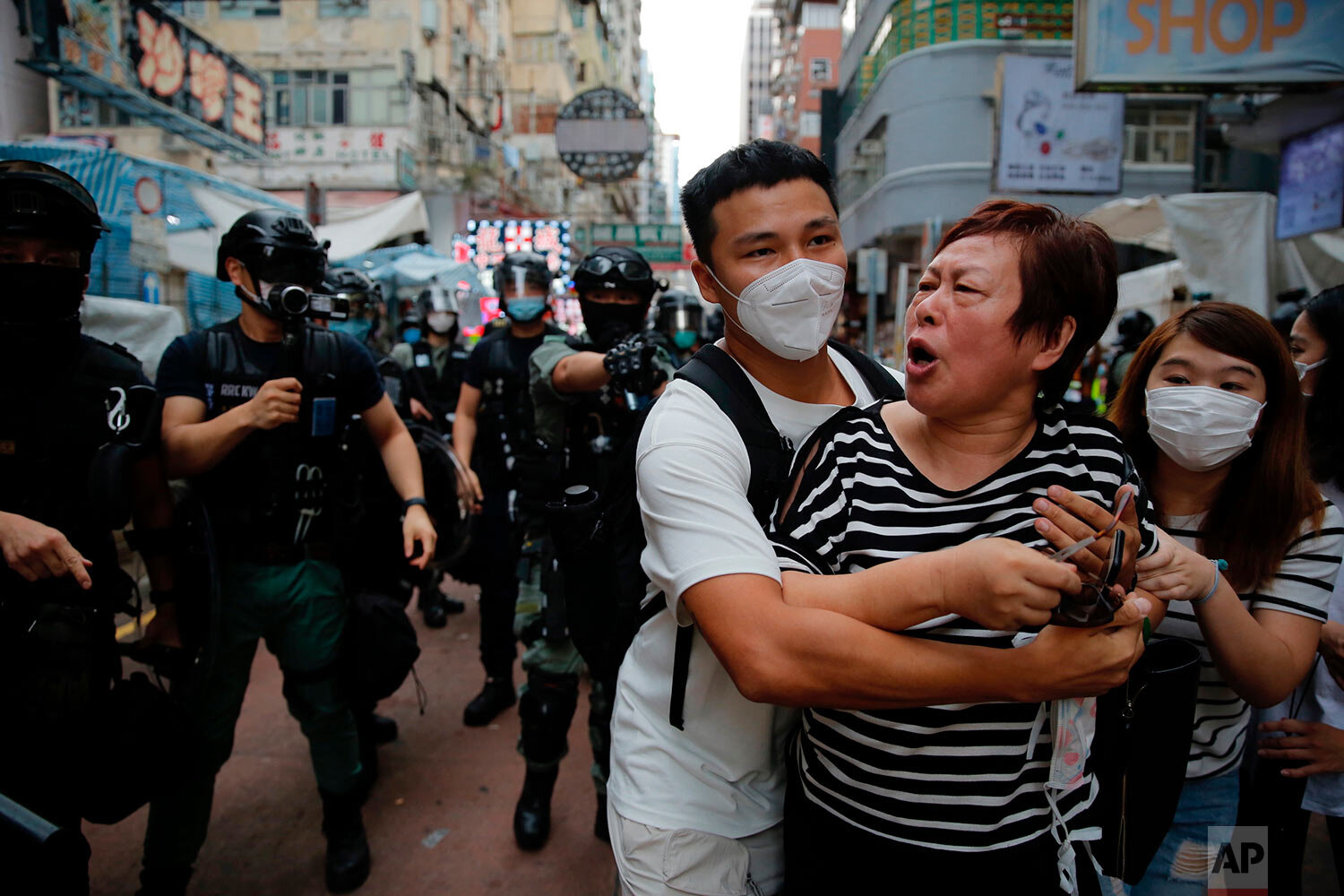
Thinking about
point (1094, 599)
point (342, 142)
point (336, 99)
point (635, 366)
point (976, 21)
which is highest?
point (976, 21)

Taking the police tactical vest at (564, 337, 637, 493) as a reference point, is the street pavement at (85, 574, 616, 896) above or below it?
below

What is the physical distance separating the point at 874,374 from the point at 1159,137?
2178cm

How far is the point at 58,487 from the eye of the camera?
2.19 m

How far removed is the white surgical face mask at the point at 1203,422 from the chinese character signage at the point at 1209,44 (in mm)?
5007

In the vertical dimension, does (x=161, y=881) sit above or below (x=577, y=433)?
below

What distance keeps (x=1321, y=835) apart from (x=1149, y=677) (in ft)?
9.55

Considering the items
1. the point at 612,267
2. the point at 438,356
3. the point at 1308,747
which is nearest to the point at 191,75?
the point at 438,356

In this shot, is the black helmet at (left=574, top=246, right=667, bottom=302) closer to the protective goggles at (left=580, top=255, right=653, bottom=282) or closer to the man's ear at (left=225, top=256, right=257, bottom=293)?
the protective goggles at (left=580, top=255, right=653, bottom=282)

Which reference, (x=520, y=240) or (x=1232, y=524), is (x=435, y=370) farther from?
(x=520, y=240)

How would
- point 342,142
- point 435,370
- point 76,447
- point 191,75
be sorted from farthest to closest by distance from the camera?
point 342,142 → point 191,75 → point 435,370 → point 76,447

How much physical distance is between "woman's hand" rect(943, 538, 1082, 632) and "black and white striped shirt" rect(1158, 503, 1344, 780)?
89 cm

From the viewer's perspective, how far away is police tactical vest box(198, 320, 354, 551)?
270 centimetres

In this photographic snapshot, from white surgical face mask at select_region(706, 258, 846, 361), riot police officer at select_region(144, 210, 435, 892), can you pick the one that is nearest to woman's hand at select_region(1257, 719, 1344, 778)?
white surgical face mask at select_region(706, 258, 846, 361)

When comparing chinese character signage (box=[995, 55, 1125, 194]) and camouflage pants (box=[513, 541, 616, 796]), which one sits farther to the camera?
chinese character signage (box=[995, 55, 1125, 194])
